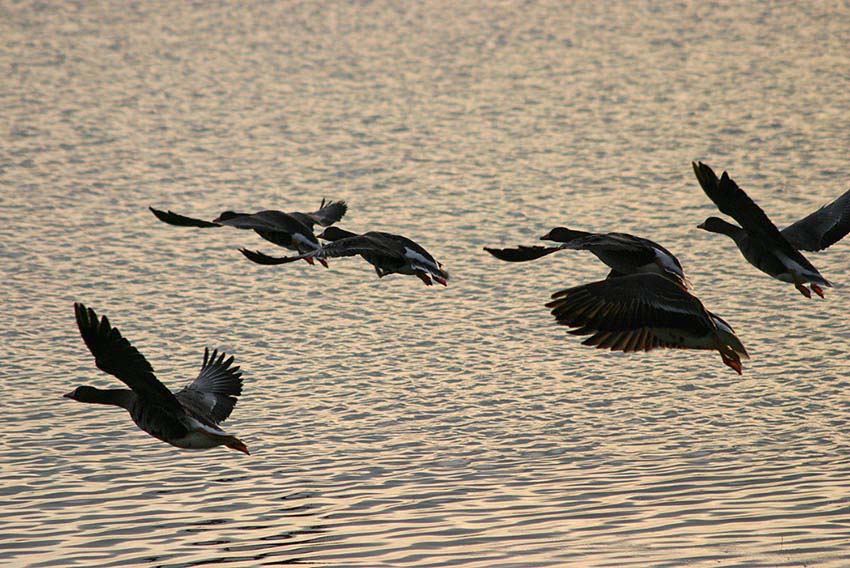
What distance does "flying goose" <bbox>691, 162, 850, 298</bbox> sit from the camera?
48.3 ft

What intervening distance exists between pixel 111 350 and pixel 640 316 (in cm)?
514

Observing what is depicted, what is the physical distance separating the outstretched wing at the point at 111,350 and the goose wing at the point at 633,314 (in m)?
4.06

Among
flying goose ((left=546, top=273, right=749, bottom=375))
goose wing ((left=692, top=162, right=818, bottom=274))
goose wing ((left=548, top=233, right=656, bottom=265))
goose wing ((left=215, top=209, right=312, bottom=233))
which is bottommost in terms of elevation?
flying goose ((left=546, top=273, right=749, bottom=375))

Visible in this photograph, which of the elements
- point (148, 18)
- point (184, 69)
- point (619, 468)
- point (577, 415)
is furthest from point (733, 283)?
point (148, 18)

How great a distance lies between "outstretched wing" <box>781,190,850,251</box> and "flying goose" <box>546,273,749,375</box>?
10.1 feet

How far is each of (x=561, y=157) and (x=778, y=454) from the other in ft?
65.9

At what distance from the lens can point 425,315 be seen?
2681 centimetres

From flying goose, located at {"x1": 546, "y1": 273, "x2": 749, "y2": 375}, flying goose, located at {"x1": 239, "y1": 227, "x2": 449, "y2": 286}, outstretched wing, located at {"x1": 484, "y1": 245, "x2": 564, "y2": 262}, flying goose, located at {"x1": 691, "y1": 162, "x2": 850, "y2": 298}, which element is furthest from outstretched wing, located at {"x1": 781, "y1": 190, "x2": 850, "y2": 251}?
flying goose, located at {"x1": 239, "y1": 227, "x2": 449, "y2": 286}

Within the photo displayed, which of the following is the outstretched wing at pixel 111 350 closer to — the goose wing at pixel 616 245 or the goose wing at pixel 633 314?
the goose wing at pixel 633 314

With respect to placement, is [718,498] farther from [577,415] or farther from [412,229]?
[412,229]

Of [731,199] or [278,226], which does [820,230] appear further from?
[278,226]

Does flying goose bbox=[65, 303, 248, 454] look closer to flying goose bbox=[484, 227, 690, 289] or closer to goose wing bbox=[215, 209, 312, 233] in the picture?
goose wing bbox=[215, 209, 312, 233]

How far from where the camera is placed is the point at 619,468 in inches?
772

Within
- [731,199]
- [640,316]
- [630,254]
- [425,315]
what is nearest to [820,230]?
[630,254]
